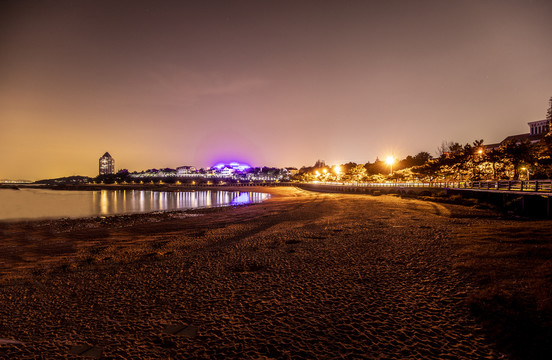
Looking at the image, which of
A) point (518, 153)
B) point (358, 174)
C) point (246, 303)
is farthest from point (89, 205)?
point (358, 174)

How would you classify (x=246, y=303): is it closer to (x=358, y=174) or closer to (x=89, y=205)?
(x=89, y=205)

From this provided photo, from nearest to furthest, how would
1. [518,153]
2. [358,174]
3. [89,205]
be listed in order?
[518,153]
[89,205]
[358,174]

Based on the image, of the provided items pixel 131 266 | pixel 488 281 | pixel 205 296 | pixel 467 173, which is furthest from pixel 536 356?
pixel 467 173

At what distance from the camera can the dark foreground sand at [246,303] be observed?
3682 mm

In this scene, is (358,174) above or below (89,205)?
above

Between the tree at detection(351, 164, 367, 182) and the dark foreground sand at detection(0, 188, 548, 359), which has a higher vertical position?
the tree at detection(351, 164, 367, 182)

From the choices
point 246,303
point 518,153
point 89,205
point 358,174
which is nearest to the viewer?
point 246,303

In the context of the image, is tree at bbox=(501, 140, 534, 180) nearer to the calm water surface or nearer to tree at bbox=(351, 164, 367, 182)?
the calm water surface

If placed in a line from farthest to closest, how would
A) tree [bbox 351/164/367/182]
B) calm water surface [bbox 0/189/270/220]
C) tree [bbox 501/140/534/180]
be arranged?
1. tree [bbox 351/164/367/182]
2. tree [bbox 501/140/534/180]
3. calm water surface [bbox 0/189/270/220]

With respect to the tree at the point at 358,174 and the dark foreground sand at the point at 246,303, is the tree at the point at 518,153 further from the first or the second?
the tree at the point at 358,174

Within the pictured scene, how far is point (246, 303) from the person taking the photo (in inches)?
197

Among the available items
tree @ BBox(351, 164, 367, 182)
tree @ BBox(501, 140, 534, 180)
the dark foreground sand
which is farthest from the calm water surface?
tree @ BBox(351, 164, 367, 182)

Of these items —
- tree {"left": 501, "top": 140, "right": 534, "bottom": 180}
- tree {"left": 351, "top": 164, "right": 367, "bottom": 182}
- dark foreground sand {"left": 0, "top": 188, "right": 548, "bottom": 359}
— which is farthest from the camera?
tree {"left": 351, "top": 164, "right": 367, "bottom": 182}

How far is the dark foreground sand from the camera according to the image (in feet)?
12.1
